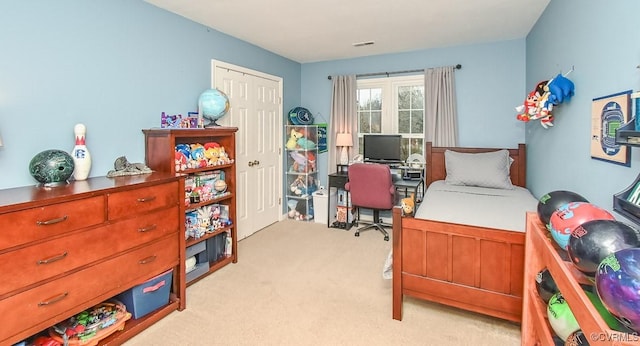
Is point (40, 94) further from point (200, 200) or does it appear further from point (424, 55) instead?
point (424, 55)

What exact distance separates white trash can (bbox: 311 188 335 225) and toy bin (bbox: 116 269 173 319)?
256 cm

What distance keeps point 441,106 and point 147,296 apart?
149 inches

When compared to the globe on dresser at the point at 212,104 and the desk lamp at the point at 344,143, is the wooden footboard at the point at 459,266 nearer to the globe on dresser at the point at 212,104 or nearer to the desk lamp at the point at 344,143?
the globe on dresser at the point at 212,104

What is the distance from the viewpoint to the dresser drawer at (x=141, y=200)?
201cm

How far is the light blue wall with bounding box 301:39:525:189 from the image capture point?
4.00 m

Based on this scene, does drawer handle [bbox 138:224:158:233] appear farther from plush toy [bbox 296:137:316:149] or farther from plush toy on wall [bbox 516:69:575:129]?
plush toy on wall [bbox 516:69:575:129]

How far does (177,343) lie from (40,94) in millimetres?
1809

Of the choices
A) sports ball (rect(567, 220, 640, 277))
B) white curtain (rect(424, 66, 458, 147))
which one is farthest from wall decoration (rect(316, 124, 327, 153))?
sports ball (rect(567, 220, 640, 277))

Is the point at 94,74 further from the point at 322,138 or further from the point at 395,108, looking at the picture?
the point at 395,108

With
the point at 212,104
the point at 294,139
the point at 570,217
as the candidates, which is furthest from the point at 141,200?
the point at 294,139

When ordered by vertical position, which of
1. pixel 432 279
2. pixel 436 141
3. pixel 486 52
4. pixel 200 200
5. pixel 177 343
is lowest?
pixel 177 343

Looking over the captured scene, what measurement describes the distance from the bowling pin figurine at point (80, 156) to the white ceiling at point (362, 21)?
50.9 inches

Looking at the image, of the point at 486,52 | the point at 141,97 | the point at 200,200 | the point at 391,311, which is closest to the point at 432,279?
the point at 391,311

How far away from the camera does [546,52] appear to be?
119 inches
